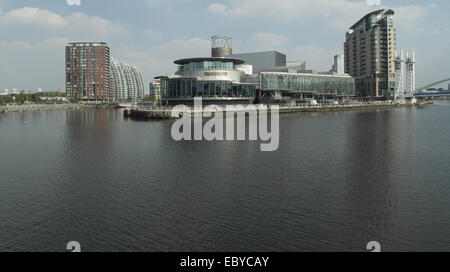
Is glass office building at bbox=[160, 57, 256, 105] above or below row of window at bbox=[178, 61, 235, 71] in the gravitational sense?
below

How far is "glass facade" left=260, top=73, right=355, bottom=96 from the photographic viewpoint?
9125cm

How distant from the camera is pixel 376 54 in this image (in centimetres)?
13112

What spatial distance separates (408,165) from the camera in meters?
23.5

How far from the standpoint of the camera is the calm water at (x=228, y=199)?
500 inches

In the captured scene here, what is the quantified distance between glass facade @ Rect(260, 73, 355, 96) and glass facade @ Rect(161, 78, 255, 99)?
1406 centimetres

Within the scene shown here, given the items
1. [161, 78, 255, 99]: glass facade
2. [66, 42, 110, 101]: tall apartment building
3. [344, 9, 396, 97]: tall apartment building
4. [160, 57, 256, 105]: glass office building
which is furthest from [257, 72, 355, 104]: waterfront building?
[66, 42, 110, 101]: tall apartment building

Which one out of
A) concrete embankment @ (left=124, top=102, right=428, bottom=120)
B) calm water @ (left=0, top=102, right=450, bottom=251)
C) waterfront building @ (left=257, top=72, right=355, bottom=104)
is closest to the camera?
calm water @ (left=0, top=102, right=450, bottom=251)

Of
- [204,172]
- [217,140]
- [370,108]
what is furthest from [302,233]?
[370,108]

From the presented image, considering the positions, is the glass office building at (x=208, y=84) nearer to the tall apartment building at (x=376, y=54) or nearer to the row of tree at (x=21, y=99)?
the tall apartment building at (x=376, y=54)

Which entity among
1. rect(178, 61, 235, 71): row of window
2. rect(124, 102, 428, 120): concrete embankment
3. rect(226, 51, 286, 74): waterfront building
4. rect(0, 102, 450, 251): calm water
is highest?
rect(226, 51, 286, 74): waterfront building

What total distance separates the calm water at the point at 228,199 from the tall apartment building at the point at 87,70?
15933cm

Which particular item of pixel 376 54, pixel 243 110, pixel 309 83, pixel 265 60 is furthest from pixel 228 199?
pixel 376 54

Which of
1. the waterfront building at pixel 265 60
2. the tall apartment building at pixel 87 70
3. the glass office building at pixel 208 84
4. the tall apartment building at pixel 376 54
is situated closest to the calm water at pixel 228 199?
the glass office building at pixel 208 84

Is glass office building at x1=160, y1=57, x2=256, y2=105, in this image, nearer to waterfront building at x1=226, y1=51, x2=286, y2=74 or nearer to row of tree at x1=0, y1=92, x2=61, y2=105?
waterfront building at x1=226, y1=51, x2=286, y2=74
